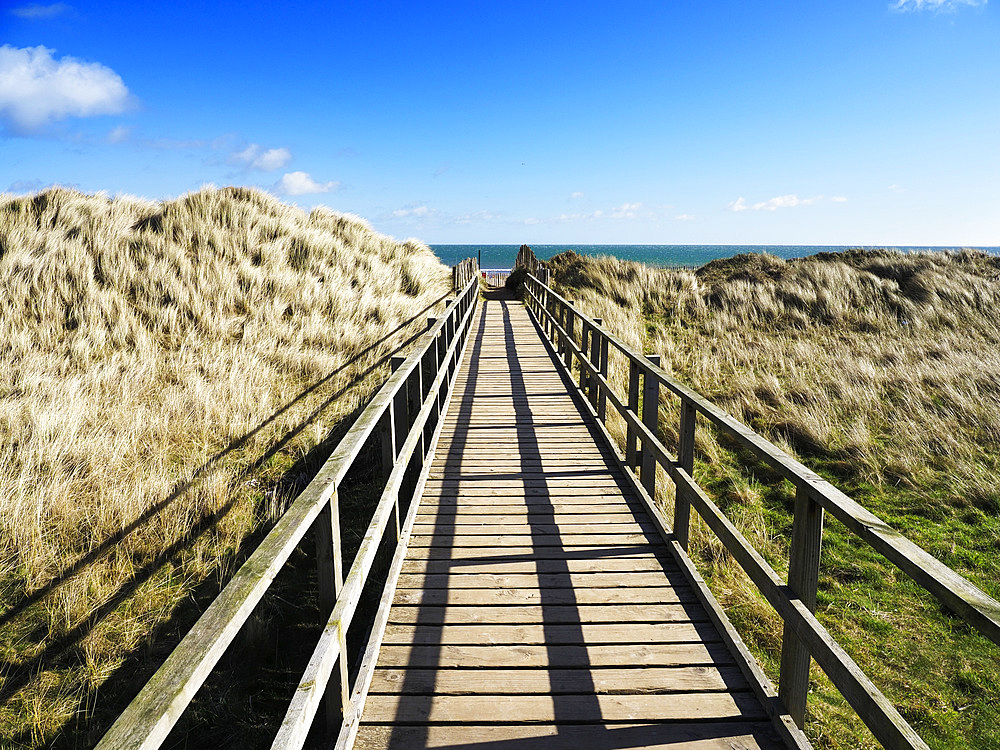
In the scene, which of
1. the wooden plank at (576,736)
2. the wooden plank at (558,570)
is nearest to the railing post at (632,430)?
the wooden plank at (558,570)

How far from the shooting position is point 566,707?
2.71 meters

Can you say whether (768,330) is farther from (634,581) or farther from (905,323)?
(634,581)

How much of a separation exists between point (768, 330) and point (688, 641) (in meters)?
14.0

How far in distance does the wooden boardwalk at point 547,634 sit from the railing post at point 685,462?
197 mm

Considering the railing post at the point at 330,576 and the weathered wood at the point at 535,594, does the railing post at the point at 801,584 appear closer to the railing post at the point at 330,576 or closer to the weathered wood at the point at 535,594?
the weathered wood at the point at 535,594

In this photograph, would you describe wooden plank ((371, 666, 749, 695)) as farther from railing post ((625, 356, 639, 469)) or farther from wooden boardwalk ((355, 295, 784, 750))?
railing post ((625, 356, 639, 469))

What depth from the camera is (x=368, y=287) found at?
1648cm

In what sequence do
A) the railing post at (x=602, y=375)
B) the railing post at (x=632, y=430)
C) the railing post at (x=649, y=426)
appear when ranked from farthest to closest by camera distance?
1. the railing post at (x=602, y=375)
2. the railing post at (x=632, y=430)
3. the railing post at (x=649, y=426)

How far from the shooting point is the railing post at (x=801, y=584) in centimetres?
244

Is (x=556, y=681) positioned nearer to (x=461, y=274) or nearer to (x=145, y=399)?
(x=145, y=399)

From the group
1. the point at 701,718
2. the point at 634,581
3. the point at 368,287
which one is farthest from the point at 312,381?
the point at 701,718

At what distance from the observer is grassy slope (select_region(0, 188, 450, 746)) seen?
180 inches

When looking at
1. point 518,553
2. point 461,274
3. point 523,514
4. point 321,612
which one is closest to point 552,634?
point 518,553

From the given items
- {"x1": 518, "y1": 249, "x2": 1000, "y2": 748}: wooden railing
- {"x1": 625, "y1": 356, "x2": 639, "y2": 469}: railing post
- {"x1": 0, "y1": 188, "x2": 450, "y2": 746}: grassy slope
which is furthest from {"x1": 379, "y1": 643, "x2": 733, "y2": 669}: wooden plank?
{"x1": 625, "y1": 356, "x2": 639, "y2": 469}: railing post
